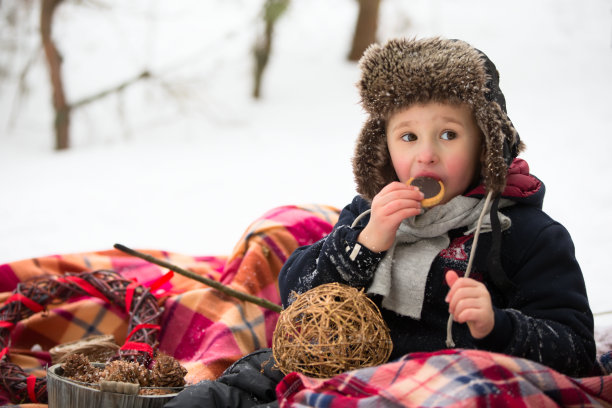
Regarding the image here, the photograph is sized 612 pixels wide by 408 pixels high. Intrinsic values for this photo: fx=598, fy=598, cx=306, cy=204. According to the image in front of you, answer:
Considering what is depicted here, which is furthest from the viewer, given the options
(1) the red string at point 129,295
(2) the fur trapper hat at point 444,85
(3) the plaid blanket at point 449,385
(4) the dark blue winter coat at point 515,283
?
(1) the red string at point 129,295

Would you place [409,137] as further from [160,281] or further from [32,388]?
[32,388]

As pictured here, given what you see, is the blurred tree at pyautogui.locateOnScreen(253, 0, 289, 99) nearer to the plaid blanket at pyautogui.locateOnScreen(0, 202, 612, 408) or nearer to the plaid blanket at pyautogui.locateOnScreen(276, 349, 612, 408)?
the plaid blanket at pyautogui.locateOnScreen(0, 202, 612, 408)

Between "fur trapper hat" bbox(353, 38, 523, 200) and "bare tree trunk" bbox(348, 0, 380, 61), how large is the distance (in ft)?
17.5

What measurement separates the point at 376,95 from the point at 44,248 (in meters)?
2.91

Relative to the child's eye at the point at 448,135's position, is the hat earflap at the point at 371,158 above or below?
below

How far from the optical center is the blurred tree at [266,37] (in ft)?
20.8

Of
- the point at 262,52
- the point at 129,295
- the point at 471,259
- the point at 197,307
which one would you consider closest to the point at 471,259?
the point at 471,259

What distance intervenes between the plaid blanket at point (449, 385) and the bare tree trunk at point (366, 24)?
5.97 metres

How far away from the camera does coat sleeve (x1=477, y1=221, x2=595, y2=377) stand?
4.40 feet

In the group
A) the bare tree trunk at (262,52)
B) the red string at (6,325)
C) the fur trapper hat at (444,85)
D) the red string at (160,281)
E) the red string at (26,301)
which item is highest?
the bare tree trunk at (262,52)

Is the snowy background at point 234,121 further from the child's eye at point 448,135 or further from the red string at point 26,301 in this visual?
the red string at point 26,301

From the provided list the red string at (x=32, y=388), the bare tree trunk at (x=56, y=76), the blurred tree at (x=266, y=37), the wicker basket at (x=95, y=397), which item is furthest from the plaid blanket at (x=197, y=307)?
the blurred tree at (x=266, y=37)

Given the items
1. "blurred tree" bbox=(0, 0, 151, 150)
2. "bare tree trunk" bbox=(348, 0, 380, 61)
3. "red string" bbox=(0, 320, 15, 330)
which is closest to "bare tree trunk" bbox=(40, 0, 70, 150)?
"blurred tree" bbox=(0, 0, 151, 150)

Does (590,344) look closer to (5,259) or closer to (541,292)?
(541,292)
